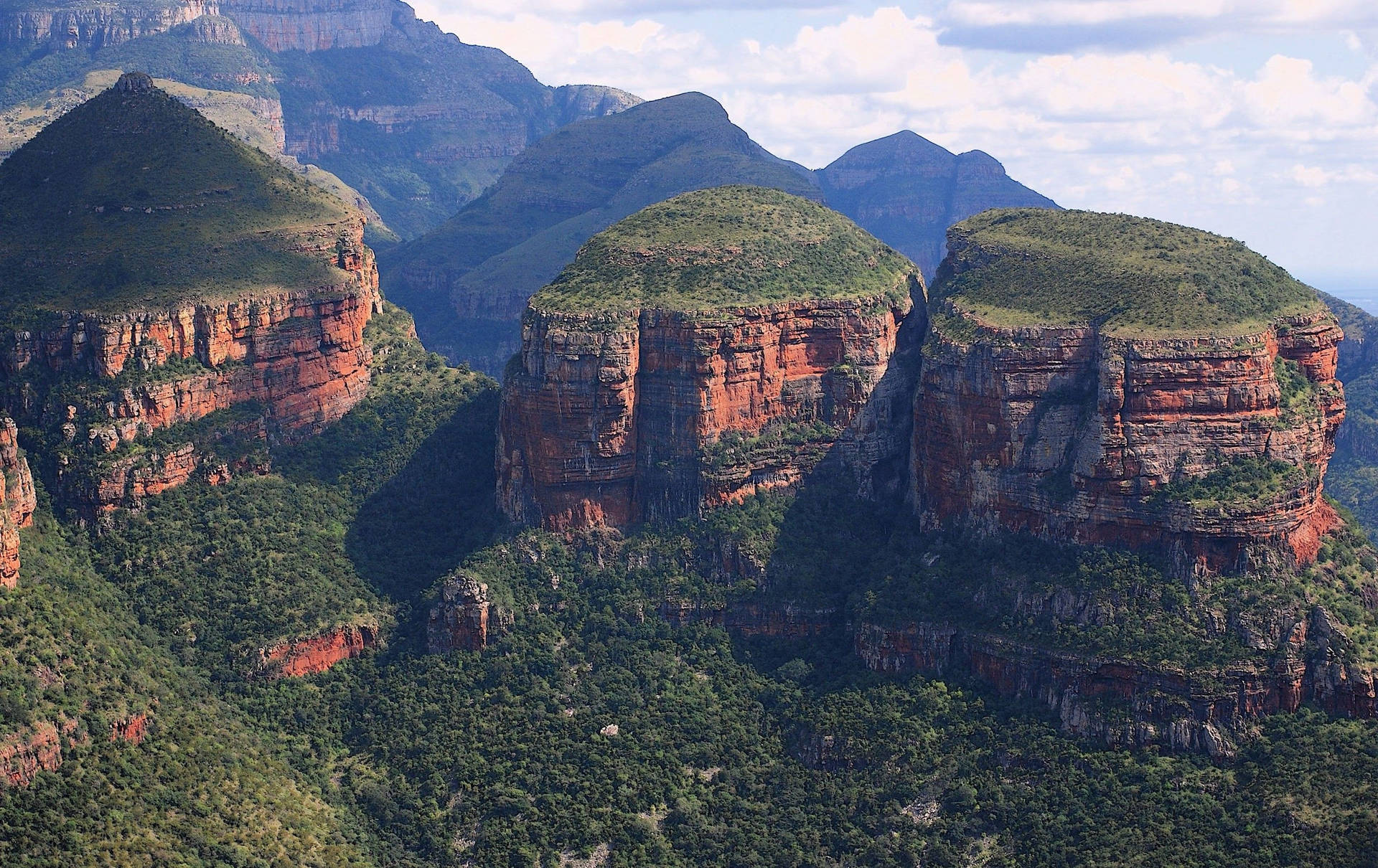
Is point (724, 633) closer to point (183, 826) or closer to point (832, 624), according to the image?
point (832, 624)

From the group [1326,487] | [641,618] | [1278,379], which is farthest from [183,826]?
[1326,487]

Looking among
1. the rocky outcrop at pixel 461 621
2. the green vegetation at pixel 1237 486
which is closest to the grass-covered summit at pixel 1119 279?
the green vegetation at pixel 1237 486

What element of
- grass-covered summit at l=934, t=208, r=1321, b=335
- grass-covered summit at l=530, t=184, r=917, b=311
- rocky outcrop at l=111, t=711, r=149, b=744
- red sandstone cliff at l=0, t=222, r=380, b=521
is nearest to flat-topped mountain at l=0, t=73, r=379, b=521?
red sandstone cliff at l=0, t=222, r=380, b=521

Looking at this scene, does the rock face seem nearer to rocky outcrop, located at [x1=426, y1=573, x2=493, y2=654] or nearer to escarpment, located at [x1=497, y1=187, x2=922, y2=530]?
rocky outcrop, located at [x1=426, y1=573, x2=493, y2=654]

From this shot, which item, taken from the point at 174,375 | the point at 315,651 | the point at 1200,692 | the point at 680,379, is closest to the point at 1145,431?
the point at 1200,692

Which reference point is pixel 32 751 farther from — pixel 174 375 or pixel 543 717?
pixel 174 375

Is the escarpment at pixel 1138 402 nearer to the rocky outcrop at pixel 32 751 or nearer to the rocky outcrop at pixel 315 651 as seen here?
the rocky outcrop at pixel 315 651
